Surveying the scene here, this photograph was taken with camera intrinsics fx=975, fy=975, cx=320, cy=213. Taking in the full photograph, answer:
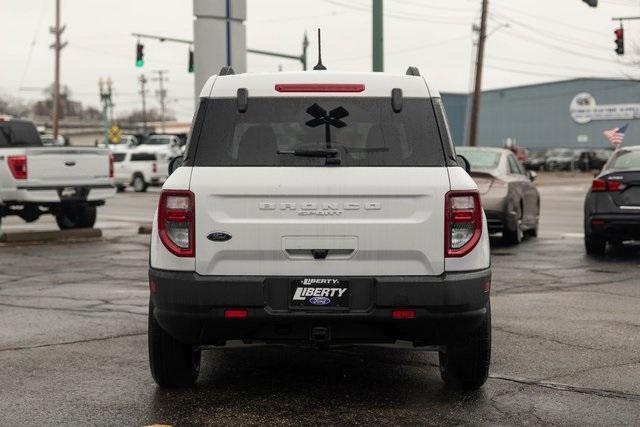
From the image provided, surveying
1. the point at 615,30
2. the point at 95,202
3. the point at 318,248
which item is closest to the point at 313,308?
the point at 318,248

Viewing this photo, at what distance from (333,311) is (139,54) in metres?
39.2

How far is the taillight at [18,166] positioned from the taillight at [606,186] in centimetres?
873

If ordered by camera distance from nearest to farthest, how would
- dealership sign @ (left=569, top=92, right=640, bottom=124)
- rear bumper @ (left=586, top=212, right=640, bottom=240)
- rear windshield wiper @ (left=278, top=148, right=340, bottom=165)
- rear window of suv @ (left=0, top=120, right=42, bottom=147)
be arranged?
rear windshield wiper @ (left=278, top=148, right=340, bottom=165) < rear bumper @ (left=586, top=212, right=640, bottom=240) < rear window of suv @ (left=0, top=120, right=42, bottom=147) < dealership sign @ (left=569, top=92, right=640, bottom=124)

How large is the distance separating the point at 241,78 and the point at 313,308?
1354 millimetres

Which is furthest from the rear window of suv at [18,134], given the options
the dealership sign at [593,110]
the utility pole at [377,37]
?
the dealership sign at [593,110]

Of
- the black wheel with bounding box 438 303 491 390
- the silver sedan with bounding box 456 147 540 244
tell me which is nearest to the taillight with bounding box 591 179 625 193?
the silver sedan with bounding box 456 147 540 244

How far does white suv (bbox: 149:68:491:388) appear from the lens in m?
5.06

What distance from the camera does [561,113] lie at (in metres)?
85.9

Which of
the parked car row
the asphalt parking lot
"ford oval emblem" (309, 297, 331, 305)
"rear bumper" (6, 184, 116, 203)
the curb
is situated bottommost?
the parked car row

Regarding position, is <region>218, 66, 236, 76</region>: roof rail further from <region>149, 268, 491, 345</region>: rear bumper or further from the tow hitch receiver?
the tow hitch receiver

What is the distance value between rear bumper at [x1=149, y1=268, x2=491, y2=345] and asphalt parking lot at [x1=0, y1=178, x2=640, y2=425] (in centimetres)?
46

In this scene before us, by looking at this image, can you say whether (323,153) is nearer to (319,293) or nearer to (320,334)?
(319,293)

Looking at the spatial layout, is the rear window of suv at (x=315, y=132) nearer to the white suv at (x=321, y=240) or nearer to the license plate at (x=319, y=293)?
the white suv at (x=321, y=240)

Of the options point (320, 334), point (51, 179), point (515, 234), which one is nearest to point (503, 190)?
point (515, 234)
